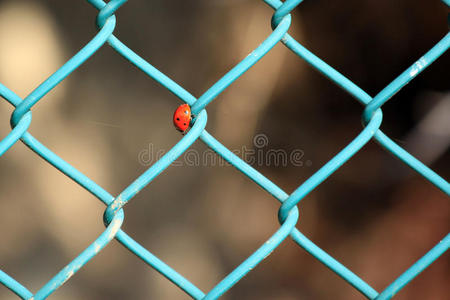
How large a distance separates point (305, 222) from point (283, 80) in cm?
59

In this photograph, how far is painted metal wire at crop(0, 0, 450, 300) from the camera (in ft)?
1.28

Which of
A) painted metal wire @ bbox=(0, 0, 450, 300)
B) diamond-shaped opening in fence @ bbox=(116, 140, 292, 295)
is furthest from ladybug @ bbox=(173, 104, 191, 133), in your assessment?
diamond-shaped opening in fence @ bbox=(116, 140, 292, 295)

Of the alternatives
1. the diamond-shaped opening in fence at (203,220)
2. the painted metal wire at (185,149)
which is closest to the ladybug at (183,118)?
the painted metal wire at (185,149)

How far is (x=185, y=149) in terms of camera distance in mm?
426

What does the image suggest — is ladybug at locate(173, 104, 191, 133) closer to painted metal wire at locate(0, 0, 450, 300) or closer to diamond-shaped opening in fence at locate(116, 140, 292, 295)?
painted metal wire at locate(0, 0, 450, 300)

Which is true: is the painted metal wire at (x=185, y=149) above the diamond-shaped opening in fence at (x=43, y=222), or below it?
below

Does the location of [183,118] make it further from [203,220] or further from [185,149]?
[203,220]

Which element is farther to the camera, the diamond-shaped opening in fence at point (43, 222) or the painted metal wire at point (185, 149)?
the diamond-shaped opening in fence at point (43, 222)

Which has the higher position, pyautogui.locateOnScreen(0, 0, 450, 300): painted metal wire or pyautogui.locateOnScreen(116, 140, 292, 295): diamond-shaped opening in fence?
pyautogui.locateOnScreen(116, 140, 292, 295): diamond-shaped opening in fence

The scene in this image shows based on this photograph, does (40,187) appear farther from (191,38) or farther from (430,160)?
(430,160)

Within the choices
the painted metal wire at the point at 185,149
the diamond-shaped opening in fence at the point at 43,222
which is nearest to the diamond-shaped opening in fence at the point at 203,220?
the diamond-shaped opening in fence at the point at 43,222

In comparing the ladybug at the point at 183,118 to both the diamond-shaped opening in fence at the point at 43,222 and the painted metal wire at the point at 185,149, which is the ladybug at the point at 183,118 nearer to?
the painted metal wire at the point at 185,149

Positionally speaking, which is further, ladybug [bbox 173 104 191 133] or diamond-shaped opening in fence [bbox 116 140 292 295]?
diamond-shaped opening in fence [bbox 116 140 292 295]

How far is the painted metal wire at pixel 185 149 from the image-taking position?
0.39 metres
